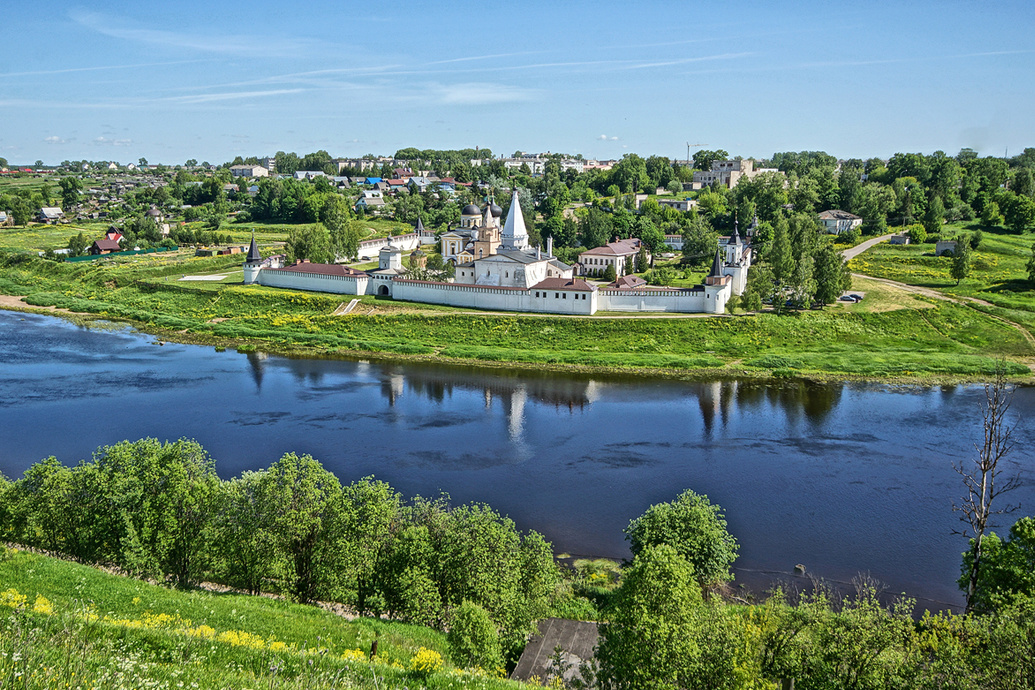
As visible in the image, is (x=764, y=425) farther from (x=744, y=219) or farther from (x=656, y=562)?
(x=744, y=219)

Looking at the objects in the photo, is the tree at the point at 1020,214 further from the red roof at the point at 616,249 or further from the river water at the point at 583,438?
the river water at the point at 583,438

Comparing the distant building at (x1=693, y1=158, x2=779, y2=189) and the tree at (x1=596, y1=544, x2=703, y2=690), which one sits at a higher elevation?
the distant building at (x1=693, y1=158, x2=779, y2=189)

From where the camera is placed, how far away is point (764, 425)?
26.5 metres

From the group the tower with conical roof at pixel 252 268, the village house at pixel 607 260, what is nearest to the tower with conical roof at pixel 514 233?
the village house at pixel 607 260

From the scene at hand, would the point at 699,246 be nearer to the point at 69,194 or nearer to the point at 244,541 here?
the point at 244,541

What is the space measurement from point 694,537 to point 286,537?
7.73 m

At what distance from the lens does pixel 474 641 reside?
38.7 ft

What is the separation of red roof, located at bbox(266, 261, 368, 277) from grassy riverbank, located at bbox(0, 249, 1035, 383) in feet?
5.35

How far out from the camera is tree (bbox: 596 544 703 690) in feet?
33.5

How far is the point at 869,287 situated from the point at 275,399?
1338 inches

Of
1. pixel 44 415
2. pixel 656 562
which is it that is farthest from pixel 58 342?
pixel 656 562

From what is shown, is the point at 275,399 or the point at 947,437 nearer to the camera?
the point at 947,437

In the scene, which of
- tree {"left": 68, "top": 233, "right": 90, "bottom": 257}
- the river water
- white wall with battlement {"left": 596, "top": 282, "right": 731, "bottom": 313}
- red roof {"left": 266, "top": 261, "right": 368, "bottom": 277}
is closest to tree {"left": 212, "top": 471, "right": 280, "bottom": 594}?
the river water

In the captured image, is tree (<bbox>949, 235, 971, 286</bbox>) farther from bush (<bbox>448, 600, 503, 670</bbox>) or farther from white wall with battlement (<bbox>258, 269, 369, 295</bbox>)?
bush (<bbox>448, 600, 503, 670</bbox>)
